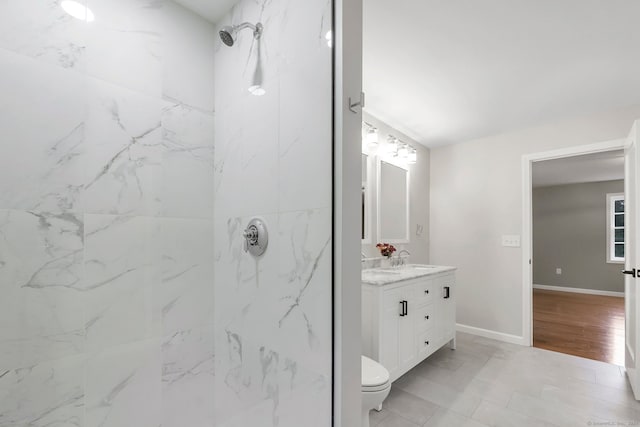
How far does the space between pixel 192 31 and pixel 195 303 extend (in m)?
1.33

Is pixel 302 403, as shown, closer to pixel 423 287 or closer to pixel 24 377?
pixel 24 377

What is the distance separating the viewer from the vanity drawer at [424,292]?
2.47 m

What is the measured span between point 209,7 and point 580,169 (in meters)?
6.26

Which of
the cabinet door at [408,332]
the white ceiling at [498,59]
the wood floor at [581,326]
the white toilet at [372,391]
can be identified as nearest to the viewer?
the white toilet at [372,391]

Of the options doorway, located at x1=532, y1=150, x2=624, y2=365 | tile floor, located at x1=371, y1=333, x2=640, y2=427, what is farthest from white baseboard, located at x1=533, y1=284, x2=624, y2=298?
tile floor, located at x1=371, y1=333, x2=640, y2=427

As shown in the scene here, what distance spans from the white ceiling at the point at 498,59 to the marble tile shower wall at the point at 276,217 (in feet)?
2.57

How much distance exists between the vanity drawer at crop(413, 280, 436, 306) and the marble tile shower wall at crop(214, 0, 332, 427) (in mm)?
1553

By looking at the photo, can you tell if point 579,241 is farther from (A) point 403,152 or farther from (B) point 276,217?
(B) point 276,217

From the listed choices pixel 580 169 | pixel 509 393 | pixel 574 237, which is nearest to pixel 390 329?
pixel 509 393

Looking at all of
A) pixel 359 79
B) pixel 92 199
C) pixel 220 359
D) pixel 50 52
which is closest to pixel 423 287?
pixel 220 359

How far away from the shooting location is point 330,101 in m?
1.03

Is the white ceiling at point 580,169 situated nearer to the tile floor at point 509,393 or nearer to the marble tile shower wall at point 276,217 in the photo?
the tile floor at point 509,393

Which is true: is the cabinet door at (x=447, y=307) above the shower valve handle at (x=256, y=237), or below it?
below

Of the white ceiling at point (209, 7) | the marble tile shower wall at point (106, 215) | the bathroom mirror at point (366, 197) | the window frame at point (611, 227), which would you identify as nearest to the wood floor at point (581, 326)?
the window frame at point (611, 227)
